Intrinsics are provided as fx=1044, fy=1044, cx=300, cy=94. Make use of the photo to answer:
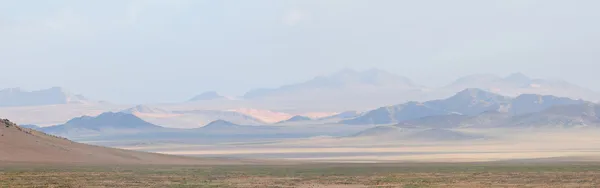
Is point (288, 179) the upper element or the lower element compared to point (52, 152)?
lower

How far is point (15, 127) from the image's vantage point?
108 m

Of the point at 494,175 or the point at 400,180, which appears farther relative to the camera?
the point at 494,175

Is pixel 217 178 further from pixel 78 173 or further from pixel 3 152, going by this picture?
pixel 3 152

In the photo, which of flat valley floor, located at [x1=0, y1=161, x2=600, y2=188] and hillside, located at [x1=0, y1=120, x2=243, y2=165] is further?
hillside, located at [x1=0, y1=120, x2=243, y2=165]

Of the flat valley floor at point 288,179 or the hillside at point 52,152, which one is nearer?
the flat valley floor at point 288,179

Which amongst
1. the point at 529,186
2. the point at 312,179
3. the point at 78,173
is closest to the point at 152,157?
the point at 78,173

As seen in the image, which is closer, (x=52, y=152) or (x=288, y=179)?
(x=288, y=179)

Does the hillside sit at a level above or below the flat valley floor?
above

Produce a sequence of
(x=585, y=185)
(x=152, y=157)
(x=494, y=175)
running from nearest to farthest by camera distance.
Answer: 1. (x=585, y=185)
2. (x=494, y=175)
3. (x=152, y=157)

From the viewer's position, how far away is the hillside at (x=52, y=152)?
98000 millimetres

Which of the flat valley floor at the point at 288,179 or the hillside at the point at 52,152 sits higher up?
the hillside at the point at 52,152

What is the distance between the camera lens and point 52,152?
103 meters

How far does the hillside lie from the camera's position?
9800 cm

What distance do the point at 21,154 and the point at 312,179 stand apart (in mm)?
38281
